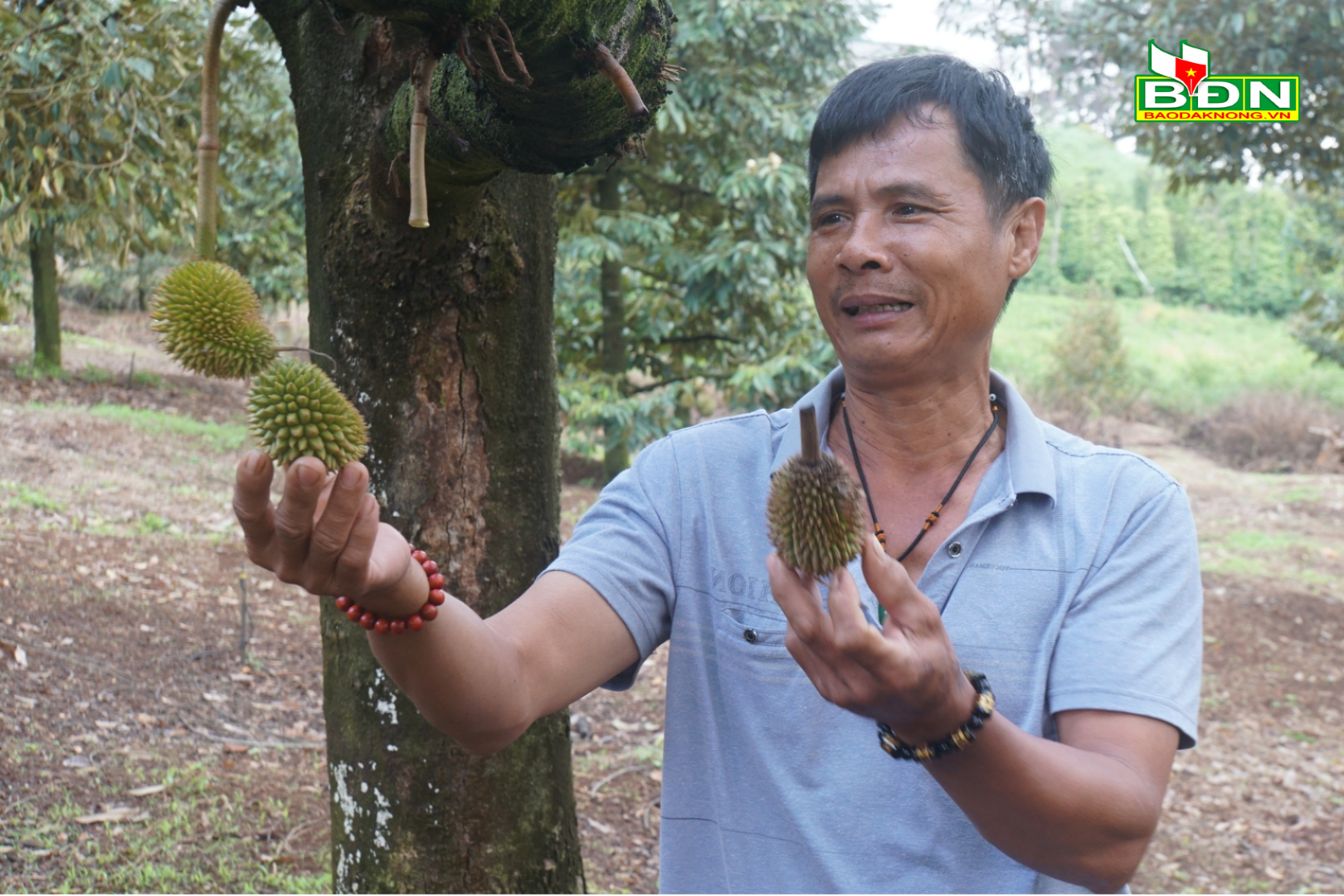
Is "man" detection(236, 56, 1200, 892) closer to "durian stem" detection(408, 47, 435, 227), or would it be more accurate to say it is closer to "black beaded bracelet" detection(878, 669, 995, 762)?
"black beaded bracelet" detection(878, 669, 995, 762)

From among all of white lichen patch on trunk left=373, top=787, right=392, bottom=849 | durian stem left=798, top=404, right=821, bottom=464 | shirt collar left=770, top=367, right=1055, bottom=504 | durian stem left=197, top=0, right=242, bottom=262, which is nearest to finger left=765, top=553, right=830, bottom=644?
durian stem left=798, top=404, right=821, bottom=464

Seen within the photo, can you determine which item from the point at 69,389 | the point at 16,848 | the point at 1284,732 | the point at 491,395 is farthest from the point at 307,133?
the point at 69,389

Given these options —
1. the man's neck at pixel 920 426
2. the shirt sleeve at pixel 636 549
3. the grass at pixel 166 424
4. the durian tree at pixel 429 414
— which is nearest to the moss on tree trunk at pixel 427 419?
the durian tree at pixel 429 414

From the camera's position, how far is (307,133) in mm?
2395

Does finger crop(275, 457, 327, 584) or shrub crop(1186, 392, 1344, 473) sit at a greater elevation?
finger crop(275, 457, 327, 584)

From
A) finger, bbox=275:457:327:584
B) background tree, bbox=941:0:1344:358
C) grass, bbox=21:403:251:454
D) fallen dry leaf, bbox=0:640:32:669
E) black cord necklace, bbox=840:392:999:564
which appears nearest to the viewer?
finger, bbox=275:457:327:584

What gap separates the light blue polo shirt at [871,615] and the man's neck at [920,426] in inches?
3.2

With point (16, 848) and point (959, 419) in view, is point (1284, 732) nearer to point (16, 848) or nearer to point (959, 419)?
point (959, 419)

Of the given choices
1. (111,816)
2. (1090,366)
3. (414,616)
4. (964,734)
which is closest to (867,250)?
(964,734)

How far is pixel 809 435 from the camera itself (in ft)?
4.37

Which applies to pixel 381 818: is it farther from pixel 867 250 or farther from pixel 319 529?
pixel 867 250

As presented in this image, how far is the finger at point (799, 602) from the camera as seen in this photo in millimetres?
1320

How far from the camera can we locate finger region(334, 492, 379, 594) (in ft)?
3.93

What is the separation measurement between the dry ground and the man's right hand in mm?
2579
